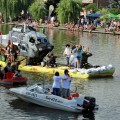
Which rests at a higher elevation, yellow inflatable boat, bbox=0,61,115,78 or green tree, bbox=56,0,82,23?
green tree, bbox=56,0,82,23

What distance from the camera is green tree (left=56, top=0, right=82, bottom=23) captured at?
295 feet

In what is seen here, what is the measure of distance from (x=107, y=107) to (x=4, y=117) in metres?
5.23

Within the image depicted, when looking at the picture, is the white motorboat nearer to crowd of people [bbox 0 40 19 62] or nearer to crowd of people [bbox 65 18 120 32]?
crowd of people [bbox 0 40 19 62]

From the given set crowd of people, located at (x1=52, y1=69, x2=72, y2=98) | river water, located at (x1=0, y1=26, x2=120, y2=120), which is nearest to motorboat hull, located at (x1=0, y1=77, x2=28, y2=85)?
river water, located at (x1=0, y1=26, x2=120, y2=120)

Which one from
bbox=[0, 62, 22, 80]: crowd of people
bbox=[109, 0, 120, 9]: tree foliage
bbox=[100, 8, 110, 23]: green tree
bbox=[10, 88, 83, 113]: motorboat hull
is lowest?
bbox=[10, 88, 83, 113]: motorboat hull

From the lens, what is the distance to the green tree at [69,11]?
89.9m

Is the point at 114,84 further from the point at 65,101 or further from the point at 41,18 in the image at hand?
the point at 41,18

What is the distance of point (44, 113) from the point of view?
25.0 meters

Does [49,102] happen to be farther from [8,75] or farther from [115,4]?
[115,4]

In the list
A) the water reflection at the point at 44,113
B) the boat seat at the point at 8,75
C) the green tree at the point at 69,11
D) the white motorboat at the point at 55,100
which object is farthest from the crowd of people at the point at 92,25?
the water reflection at the point at 44,113

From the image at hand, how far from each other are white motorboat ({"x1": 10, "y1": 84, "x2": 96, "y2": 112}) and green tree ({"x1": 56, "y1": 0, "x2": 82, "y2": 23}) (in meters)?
64.2

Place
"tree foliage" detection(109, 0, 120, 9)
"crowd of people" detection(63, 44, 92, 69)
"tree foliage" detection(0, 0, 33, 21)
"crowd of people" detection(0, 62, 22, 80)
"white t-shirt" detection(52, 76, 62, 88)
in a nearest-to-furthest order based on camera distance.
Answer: "white t-shirt" detection(52, 76, 62, 88) < "crowd of people" detection(0, 62, 22, 80) < "crowd of people" detection(63, 44, 92, 69) < "tree foliage" detection(0, 0, 33, 21) < "tree foliage" detection(109, 0, 120, 9)

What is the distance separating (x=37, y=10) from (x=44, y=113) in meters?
74.4

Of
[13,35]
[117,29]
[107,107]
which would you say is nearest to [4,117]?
[107,107]
